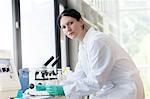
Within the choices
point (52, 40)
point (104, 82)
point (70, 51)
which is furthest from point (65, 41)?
point (104, 82)

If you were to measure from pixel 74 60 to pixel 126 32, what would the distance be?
180 centimetres

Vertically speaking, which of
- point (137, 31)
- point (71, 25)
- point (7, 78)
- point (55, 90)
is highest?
point (71, 25)

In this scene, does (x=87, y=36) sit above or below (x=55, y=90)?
above

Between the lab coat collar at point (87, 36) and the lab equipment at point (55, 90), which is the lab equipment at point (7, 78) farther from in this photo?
the lab coat collar at point (87, 36)

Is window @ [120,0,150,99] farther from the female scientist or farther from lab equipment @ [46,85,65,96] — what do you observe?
lab equipment @ [46,85,65,96]

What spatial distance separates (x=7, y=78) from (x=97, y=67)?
0.56 m

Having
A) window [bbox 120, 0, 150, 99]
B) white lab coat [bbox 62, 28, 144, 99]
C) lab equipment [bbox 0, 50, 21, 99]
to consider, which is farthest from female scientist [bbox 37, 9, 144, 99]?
window [bbox 120, 0, 150, 99]

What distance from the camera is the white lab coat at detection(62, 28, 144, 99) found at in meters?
1.77

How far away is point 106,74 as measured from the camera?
70.1 inches

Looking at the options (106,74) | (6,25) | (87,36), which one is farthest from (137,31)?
(106,74)

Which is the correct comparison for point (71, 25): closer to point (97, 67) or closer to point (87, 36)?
point (87, 36)

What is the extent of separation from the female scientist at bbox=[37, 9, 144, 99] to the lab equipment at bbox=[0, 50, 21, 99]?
28 cm

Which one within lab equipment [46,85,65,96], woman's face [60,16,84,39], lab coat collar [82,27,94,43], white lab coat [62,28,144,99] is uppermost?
woman's face [60,16,84,39]

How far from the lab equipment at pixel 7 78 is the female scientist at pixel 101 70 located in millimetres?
276
